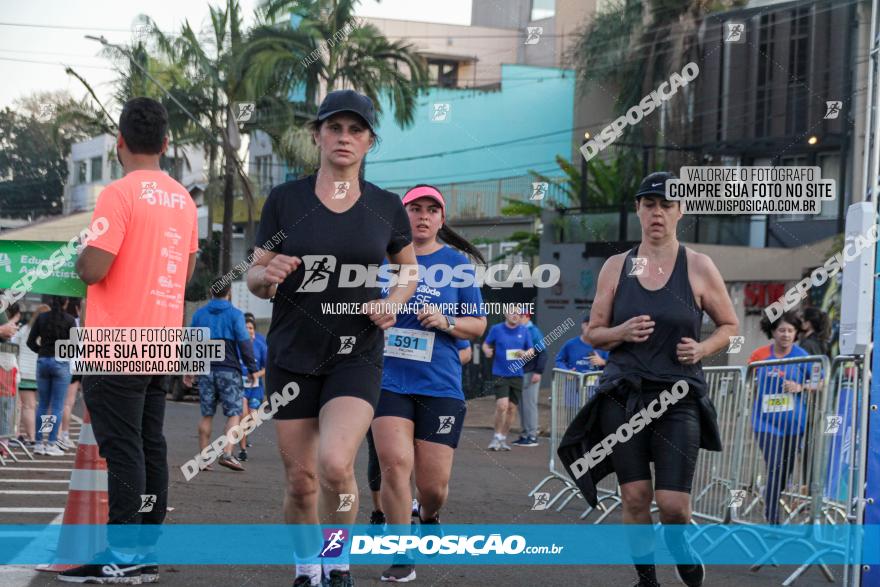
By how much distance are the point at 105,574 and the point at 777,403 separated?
4.30 meters

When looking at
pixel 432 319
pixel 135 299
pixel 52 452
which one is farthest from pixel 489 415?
pixel 135 299

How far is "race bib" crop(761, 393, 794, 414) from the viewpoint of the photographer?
772 centimetres

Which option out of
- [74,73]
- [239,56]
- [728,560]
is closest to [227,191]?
[239,56]

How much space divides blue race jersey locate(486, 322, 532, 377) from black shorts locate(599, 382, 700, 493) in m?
10.8

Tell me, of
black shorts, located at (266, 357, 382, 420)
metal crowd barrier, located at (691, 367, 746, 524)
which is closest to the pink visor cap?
black shorts, located at (266, 357, 382, 420)

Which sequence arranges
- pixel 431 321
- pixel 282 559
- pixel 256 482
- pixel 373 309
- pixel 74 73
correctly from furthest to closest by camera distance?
pixel 74 73
pixel 256 482
pixel 282 559
pixel 431 321
pixel 373 309

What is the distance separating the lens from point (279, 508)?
9.24m

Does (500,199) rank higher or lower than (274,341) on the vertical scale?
higher

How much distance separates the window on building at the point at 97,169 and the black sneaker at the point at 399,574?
21957 millimetres

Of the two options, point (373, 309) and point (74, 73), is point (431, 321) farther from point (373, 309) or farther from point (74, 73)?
point (74, 73)

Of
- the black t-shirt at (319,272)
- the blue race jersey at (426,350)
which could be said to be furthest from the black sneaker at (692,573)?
the black t-shirt at (319,272)

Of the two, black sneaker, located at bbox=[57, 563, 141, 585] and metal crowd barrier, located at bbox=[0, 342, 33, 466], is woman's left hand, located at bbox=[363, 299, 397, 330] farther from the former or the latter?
metal crowd barrier, located at bbox=[0, 342, 33, 466]

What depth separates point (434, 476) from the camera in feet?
21.0

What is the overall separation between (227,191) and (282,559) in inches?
941
